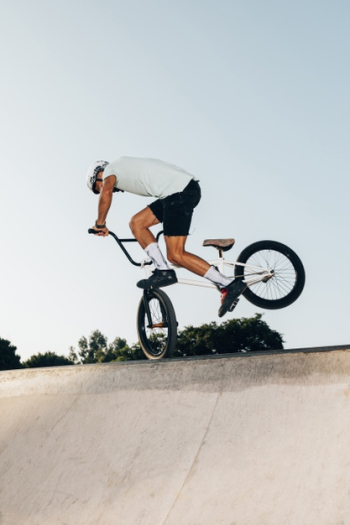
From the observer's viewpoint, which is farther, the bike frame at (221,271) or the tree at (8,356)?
the tree at (8,356)

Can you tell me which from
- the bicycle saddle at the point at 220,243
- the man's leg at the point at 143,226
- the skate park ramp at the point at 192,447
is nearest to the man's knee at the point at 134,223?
the man's leg at the point at 143,226

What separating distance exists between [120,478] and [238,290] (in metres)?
3.03

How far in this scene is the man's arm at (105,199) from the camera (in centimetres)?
746

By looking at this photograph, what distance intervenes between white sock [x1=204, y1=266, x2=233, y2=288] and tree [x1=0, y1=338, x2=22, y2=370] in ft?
155

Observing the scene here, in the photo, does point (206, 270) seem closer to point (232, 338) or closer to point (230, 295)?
point (230, 295)

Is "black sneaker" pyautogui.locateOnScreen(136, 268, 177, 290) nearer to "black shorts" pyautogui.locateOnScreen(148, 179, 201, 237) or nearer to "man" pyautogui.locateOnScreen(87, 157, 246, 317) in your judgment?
"man" pyautogui.locateOnScreen(87, 157, 246, 317)

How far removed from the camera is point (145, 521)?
4.84 meters

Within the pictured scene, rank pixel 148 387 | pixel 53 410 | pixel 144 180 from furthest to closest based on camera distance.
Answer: pixel 144 180, pixel 53 410, pixel 148 387

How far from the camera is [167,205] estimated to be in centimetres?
749

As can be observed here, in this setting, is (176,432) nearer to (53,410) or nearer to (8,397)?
(53,410)

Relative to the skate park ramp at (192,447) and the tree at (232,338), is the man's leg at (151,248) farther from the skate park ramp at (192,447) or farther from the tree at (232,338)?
the tree at (232,338)

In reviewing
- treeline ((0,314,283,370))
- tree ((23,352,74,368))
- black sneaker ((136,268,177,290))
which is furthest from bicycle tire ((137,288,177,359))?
tree ((23,352,74,368))

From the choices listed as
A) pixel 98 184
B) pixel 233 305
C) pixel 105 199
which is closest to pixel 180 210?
pixel 105 199

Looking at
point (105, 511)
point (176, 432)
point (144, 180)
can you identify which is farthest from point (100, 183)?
point (105, 511)
